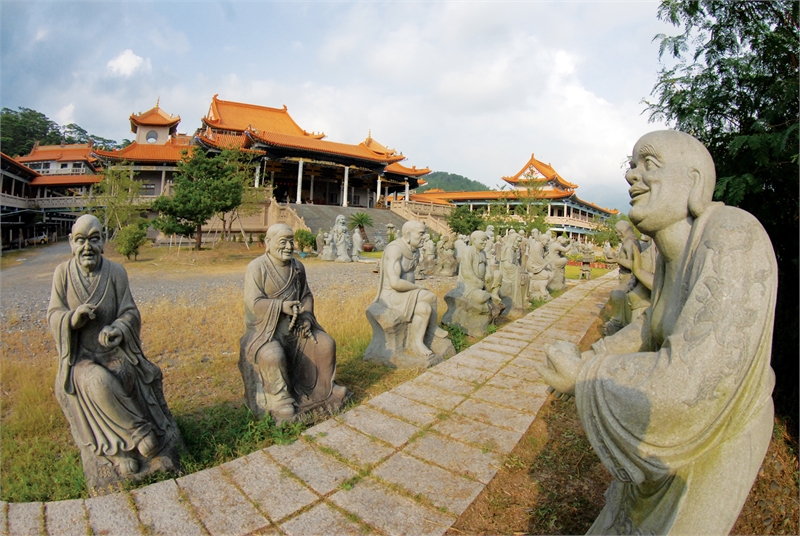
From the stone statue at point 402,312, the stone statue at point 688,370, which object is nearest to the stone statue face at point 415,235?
the stone statue at point 402,312

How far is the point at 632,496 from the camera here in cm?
146

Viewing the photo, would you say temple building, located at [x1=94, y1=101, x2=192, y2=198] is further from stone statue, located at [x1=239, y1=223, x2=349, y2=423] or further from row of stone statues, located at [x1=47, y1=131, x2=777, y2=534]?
row of stone statues, located at [x1=47, y1=131, x2=777, y2=534]

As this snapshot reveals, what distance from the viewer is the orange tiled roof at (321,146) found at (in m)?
27.3

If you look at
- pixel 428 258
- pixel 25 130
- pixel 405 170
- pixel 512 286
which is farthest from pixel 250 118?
pixel 512 286

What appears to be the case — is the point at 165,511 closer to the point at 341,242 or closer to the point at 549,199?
the point at 341,242

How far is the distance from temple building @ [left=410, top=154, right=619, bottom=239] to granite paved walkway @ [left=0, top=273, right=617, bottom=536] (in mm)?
29472

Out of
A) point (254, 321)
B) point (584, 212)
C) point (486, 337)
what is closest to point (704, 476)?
point (254, 321)

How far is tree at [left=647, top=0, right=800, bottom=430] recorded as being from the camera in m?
3.63

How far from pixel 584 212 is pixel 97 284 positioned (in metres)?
44.3

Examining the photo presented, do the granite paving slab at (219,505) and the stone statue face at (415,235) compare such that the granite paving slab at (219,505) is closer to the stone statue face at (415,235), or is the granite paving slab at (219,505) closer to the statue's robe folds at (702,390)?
the statue's robe folds at (702,390)

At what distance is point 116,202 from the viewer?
19188mm

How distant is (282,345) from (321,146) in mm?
28832

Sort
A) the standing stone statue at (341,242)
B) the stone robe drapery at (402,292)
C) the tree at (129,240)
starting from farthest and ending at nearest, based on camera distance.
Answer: the standing stone statue at (341,242)
the tree at (129,240)
the stone robe drapery at (402,292)

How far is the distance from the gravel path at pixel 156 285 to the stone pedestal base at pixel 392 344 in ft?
15.7
